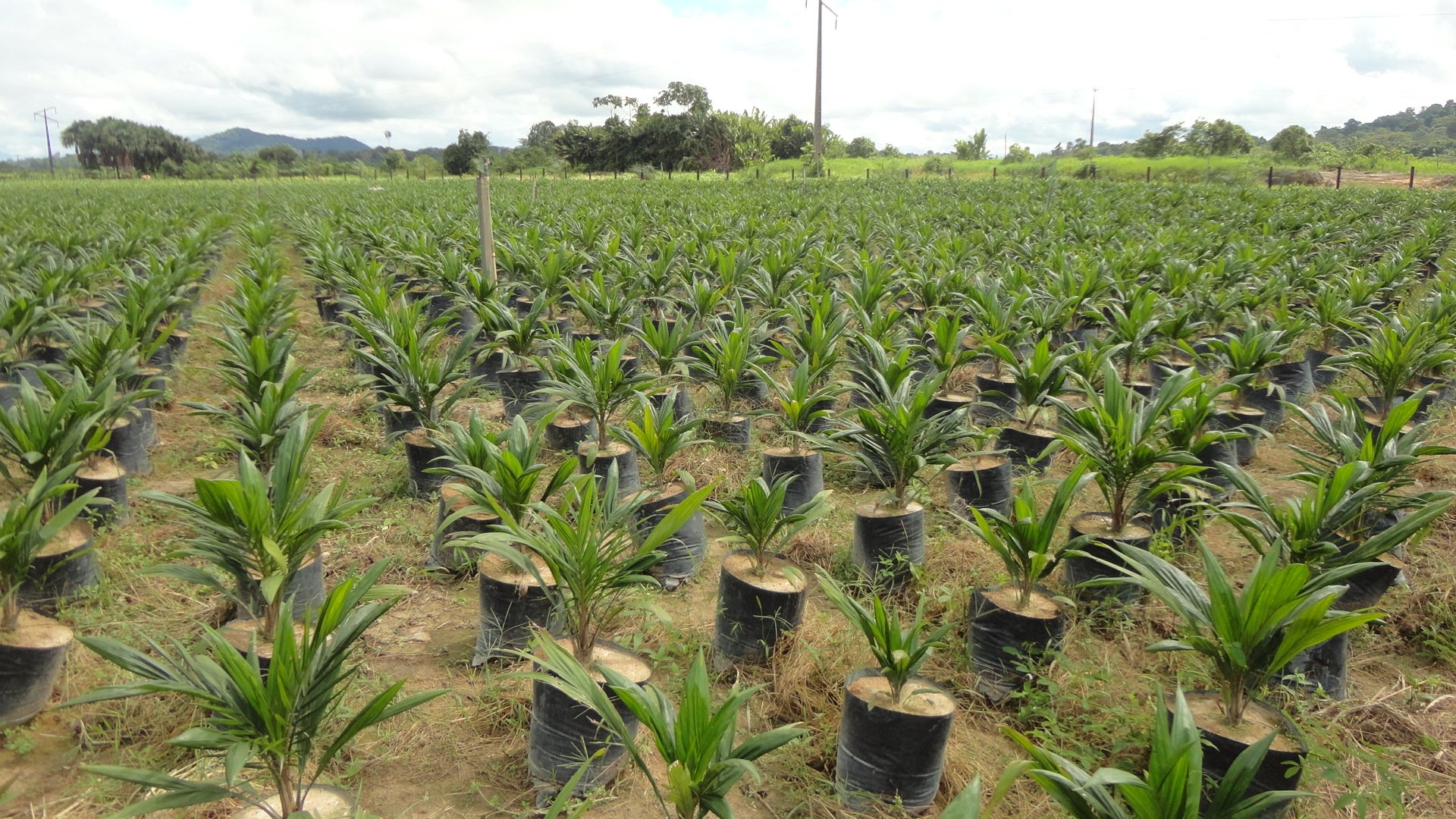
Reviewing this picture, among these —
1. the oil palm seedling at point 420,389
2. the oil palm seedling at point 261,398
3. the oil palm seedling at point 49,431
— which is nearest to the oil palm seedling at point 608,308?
the oil palm seedling at point 420,389

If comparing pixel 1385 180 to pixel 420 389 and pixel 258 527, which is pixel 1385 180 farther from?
pixel 258 527

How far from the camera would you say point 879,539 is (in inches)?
131

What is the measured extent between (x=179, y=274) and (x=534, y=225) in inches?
197

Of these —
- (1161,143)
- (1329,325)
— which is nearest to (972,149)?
(1161,143)

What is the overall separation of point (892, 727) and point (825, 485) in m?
2.44

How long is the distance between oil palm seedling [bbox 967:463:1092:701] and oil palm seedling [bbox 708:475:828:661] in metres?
0.58

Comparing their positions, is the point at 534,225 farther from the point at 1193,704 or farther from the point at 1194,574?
the point at 1193,704

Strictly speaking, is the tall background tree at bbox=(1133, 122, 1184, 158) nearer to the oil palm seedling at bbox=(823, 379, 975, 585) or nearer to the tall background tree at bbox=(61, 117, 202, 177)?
the oil palm seedling at bbox=(823, 379, 975, 585)

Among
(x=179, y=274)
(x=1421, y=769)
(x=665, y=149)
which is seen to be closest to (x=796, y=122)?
(x=665, y=149)

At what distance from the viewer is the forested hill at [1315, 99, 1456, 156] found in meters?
75.6

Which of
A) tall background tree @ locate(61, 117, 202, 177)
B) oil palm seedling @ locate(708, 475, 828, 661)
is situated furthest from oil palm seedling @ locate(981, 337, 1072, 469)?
tall background tree @ locate(61, 117, 202, 177)

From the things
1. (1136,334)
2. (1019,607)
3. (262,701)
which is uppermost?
(1136,334)

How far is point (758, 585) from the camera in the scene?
277 cm

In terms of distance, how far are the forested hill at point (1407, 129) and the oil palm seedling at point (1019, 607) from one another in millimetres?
82139
